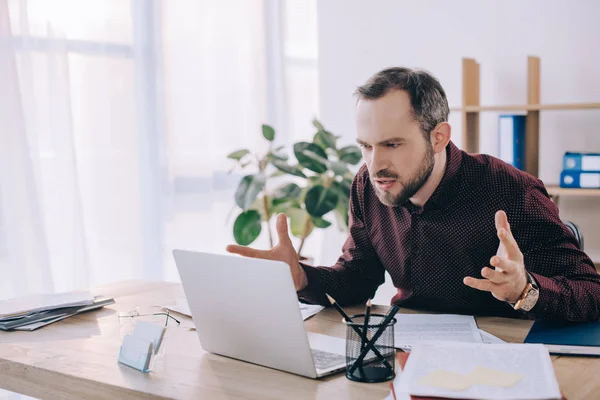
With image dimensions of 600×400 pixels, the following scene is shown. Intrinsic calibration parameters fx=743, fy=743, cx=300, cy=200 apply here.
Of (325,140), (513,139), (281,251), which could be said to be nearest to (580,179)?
(513,139)

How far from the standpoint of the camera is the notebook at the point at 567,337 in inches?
55.1

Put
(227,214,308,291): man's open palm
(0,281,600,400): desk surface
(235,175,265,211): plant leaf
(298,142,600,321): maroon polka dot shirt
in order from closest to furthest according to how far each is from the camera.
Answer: (0,281,600,400): desk surface, (227,214,308,291): man's open palm, (298,142,600,321): maroon polka dot shirt, (235,175,265,211): plant leaf

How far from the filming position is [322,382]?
1.29 meters

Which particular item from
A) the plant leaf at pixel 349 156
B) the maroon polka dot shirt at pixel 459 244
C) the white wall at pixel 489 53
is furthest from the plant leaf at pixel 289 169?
the maroon polka dot shirt at pixel 459 244

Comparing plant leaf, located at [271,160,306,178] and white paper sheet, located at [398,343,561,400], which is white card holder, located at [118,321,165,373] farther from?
plant leaf, located at [271,160,306,178]

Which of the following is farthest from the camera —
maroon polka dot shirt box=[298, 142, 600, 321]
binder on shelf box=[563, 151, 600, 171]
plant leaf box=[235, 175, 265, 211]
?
plant leaf box=[235, 175, 265, 211]

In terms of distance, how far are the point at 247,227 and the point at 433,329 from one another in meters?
1.87

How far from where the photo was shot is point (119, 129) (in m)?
3.37

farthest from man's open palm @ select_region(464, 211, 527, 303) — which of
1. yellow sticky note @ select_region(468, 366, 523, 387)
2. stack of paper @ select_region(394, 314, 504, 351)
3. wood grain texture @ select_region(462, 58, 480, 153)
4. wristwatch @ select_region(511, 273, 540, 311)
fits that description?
wood grain texture @ select_region(462, 58, 480, 153)

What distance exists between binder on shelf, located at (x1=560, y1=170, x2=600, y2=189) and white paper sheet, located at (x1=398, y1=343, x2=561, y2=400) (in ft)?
6.55

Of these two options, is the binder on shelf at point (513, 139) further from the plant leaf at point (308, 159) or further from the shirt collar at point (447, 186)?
the shirt collar at point (447, 186)

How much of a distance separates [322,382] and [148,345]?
0.35 meters

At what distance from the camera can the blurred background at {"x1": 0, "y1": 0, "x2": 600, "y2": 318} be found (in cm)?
296

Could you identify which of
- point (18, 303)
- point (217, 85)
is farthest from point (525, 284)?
point (217, 85)
